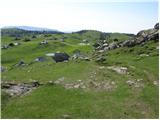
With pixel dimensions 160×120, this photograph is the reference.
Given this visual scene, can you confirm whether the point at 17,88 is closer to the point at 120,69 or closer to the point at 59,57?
the point at 120,69

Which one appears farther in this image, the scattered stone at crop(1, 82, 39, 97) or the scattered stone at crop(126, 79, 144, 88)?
the scattered stone at crop(126, 79, 144, 88)

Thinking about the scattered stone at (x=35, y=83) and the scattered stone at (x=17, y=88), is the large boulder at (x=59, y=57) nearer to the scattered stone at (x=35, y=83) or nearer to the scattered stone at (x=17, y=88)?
the scattered stone at (x=35, y=83)

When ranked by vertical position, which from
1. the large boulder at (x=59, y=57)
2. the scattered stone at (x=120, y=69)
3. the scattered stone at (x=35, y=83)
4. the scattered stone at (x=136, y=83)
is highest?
the scattered stone at (x=120, y=69)

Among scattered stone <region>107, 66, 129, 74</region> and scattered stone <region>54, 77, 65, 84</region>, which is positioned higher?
scattered stone <region>107, 66, 129, 74</region>

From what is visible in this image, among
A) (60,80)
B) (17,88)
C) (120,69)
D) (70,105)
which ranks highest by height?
(120,69)

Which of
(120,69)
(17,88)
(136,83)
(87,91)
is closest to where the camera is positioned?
(87,91)

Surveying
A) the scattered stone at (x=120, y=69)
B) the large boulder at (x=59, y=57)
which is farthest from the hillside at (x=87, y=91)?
the large boulder at (x=59, y=57)

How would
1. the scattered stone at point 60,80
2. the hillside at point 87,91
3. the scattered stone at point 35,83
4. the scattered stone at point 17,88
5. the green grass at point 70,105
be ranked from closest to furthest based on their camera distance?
the green grass at point 70,105 < the hillside at point 87,91 < the scattered stone at point 17,88 < the scattered stone at point 35,83 < the scattered stone at point 60,80

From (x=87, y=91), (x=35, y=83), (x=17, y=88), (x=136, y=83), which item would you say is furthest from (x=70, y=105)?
(x=136, y=83)

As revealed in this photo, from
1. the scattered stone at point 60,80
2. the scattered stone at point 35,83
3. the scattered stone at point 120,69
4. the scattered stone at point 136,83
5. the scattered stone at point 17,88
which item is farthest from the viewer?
the scattered stone at point 120,69

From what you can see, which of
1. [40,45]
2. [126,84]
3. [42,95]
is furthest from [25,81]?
[40,45]

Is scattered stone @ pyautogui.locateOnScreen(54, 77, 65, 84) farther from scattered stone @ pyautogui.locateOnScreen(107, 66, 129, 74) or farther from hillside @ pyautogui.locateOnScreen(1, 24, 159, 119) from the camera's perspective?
scattered stone @ pyautogui.locateOnScreen(107, 66, 129, 74)

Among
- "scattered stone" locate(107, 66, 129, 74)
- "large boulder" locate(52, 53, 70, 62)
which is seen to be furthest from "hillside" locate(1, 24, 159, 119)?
"large boulder" locate(52, 53, 70, 62)

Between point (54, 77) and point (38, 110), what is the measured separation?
1206 cm
